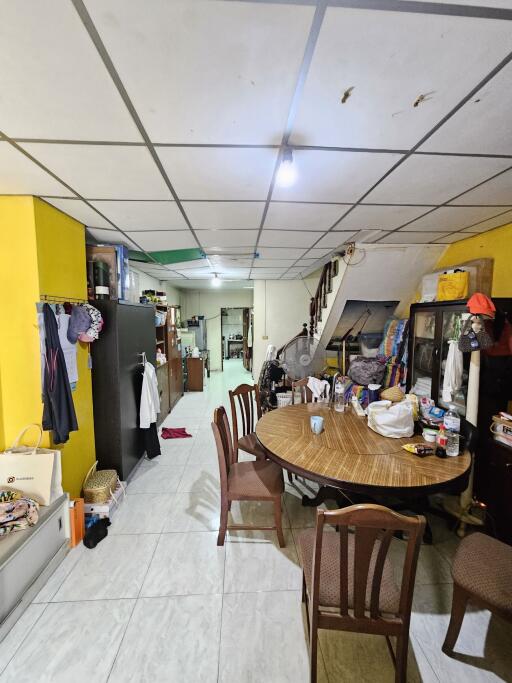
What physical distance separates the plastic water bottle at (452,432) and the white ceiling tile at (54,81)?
8.02ft

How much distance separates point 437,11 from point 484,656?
2561mm

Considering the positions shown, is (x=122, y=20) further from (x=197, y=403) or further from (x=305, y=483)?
(x=197, y=403)

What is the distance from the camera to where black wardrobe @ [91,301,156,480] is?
2486mm

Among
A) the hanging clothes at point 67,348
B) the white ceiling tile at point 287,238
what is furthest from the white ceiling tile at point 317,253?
the hanging clothes at point 67,348

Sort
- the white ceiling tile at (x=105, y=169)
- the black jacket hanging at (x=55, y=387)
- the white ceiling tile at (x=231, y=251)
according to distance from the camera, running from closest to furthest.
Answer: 1. the white ceiling tile at (x=105, y=169)
2. the black jacket hanging at (x=55, y=387)
3. the white ceiling tile at (x=231, y=251)

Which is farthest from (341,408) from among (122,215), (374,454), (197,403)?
(197,403)

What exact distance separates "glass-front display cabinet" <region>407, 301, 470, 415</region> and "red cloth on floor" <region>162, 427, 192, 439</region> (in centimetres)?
299

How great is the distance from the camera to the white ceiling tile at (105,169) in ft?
4.36

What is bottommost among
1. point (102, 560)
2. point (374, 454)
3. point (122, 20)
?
Result: point (102, 560)

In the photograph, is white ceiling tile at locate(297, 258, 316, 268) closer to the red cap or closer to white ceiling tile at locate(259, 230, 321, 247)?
white ceiling tile at locate(259, 230, 321, 247)

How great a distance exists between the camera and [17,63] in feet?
2.87

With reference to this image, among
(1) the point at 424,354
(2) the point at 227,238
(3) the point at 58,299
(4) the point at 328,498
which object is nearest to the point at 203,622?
(4) the point at 328,498

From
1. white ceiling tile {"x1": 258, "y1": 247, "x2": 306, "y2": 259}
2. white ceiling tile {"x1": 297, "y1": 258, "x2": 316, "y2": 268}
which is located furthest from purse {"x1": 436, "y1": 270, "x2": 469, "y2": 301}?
white ceiling tile {"x1": 297, "y1": 258, "x2": 316, "y2": 268}

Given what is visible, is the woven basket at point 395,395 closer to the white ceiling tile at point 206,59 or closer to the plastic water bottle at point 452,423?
the plastic water bottle at point 452,423
